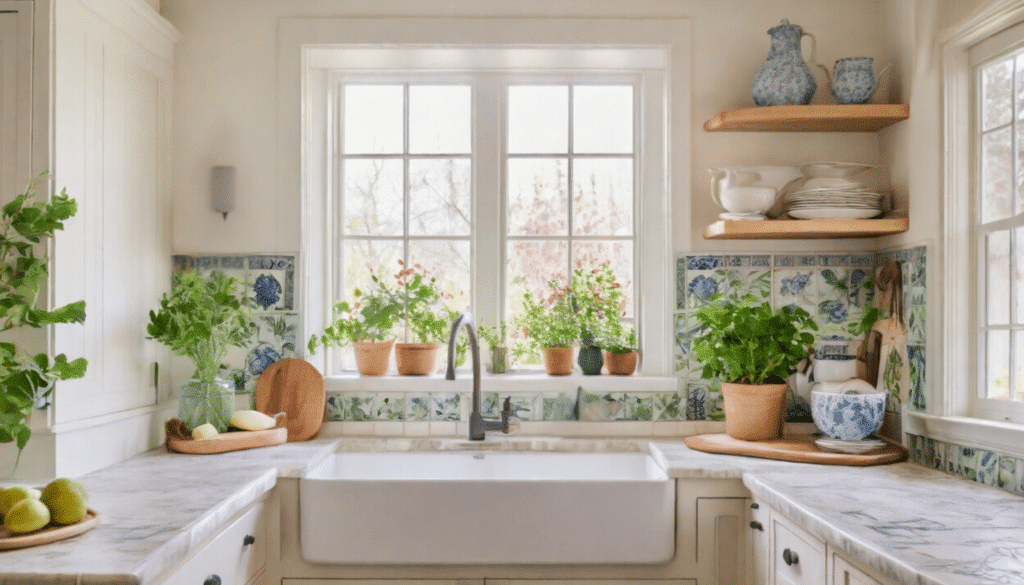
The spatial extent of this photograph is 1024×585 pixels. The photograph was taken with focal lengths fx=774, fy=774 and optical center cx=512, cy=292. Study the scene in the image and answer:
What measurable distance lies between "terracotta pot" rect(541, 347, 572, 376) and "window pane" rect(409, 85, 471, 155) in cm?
84

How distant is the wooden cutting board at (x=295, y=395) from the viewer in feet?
8.56

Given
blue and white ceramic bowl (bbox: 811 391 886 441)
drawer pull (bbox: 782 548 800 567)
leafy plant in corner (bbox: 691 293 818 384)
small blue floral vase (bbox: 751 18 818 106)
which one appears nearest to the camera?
drawer pull (bbox: 782 548 800 567)

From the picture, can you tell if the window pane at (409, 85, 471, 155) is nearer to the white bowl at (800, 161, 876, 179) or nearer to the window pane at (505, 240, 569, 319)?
the window pane at (505, 240, 569, 319)

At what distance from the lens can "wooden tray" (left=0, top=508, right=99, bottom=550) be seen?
4.67 feet

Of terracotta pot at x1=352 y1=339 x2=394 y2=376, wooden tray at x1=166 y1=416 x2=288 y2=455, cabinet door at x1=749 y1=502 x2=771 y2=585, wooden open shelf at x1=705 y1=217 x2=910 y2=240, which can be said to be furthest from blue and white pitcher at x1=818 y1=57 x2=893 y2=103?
wooden tray at x1=166 y1=416 x2=288 y2=455

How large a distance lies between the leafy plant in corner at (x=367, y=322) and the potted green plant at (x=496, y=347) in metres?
0.33

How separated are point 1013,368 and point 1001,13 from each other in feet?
3.07

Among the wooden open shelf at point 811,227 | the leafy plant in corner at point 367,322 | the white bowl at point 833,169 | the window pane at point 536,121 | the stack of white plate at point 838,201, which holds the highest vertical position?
the window pane at point 536,121

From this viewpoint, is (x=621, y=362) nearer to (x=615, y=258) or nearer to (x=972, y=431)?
(x=615, y=258)

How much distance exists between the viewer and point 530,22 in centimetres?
273

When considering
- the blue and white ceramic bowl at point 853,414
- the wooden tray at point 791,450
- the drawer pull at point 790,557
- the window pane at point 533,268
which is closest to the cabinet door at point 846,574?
the drawer pull at point 790,557

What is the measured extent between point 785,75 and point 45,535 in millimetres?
2388

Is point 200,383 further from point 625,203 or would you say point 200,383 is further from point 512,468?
point 625,203

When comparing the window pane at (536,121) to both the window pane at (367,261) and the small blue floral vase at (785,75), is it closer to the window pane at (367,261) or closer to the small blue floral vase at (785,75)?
the window pane at (367,261)
